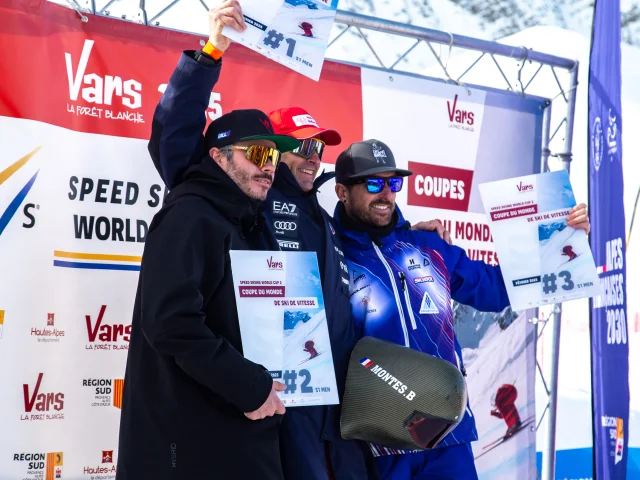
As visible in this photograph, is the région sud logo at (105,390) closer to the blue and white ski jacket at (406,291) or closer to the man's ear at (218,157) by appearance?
the blue and white ski jacket at (406,291)

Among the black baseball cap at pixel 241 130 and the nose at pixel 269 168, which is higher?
the black baseball cap at pixel 241 130

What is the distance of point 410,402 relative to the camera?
8.84ft

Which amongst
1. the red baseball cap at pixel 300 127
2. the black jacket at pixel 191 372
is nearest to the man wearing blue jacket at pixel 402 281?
the red baseball cap at pixel 300 127

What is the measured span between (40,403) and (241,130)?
58.0 inches

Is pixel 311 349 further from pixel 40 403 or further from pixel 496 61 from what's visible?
pixel 496 61

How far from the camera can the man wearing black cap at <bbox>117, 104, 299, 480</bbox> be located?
2270mm

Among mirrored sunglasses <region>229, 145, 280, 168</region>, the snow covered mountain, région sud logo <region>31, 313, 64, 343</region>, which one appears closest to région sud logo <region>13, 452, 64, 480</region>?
région sud logo <region>31, 313, 64, 343</region>

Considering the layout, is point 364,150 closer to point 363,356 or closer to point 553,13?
point 363,356

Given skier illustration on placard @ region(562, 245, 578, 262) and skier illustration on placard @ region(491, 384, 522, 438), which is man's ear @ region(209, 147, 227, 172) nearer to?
skier illustration on placard @ region(562, 245, 578, 262)

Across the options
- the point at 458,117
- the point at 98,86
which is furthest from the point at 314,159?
the point at 458,117

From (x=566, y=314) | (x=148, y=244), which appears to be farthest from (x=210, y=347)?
(x=566, y=314)

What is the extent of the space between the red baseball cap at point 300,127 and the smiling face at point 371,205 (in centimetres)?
23

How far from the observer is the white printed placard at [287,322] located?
96.0 inches

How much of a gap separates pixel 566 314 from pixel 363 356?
4.85m
